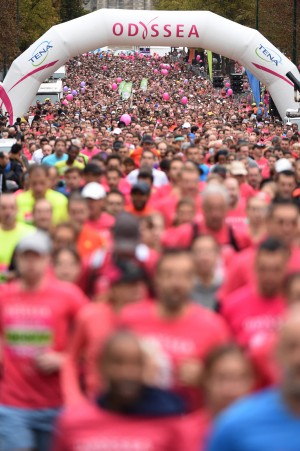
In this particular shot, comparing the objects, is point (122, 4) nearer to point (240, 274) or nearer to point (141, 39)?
point (141, 39)

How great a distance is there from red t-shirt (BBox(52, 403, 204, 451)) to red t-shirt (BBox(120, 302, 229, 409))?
3.24 ft

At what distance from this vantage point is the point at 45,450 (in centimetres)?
711

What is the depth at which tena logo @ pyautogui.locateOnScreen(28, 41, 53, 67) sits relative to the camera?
33.8 m

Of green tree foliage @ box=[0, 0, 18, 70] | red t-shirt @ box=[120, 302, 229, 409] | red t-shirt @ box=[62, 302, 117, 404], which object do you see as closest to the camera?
red t-shirt @ box=[120, 302, 229, 409]

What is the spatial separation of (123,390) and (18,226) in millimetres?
5248

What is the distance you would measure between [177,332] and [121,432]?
1378 mm

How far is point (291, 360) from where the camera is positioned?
414 cm

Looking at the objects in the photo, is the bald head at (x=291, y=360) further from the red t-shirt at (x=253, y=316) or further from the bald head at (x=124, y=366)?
the red t-shirt at (x=253, y=316)

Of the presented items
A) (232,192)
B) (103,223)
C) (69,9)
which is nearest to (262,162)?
(232,192)

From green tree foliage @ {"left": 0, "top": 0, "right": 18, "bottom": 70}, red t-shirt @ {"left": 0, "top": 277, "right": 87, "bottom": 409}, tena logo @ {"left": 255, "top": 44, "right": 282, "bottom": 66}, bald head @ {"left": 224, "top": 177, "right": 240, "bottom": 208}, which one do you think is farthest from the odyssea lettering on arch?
green tree foliage @ {"left": 0, "top": 0, "right": 18, "bottom": 70}

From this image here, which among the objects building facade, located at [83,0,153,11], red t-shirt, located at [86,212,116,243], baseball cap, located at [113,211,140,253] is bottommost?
building facade, located at [83,0,153,11]

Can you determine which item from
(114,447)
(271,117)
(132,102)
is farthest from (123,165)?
(132,102)

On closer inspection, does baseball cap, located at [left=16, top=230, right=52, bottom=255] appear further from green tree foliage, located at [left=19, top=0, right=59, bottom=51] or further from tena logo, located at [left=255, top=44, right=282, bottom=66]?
green tree foliage, located at [left=19, top=0, right=59, bottom=51]

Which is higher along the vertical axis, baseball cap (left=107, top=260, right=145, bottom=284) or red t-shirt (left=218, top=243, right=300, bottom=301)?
baseball cap (left=107, top=260, right=145, bottom=284)
